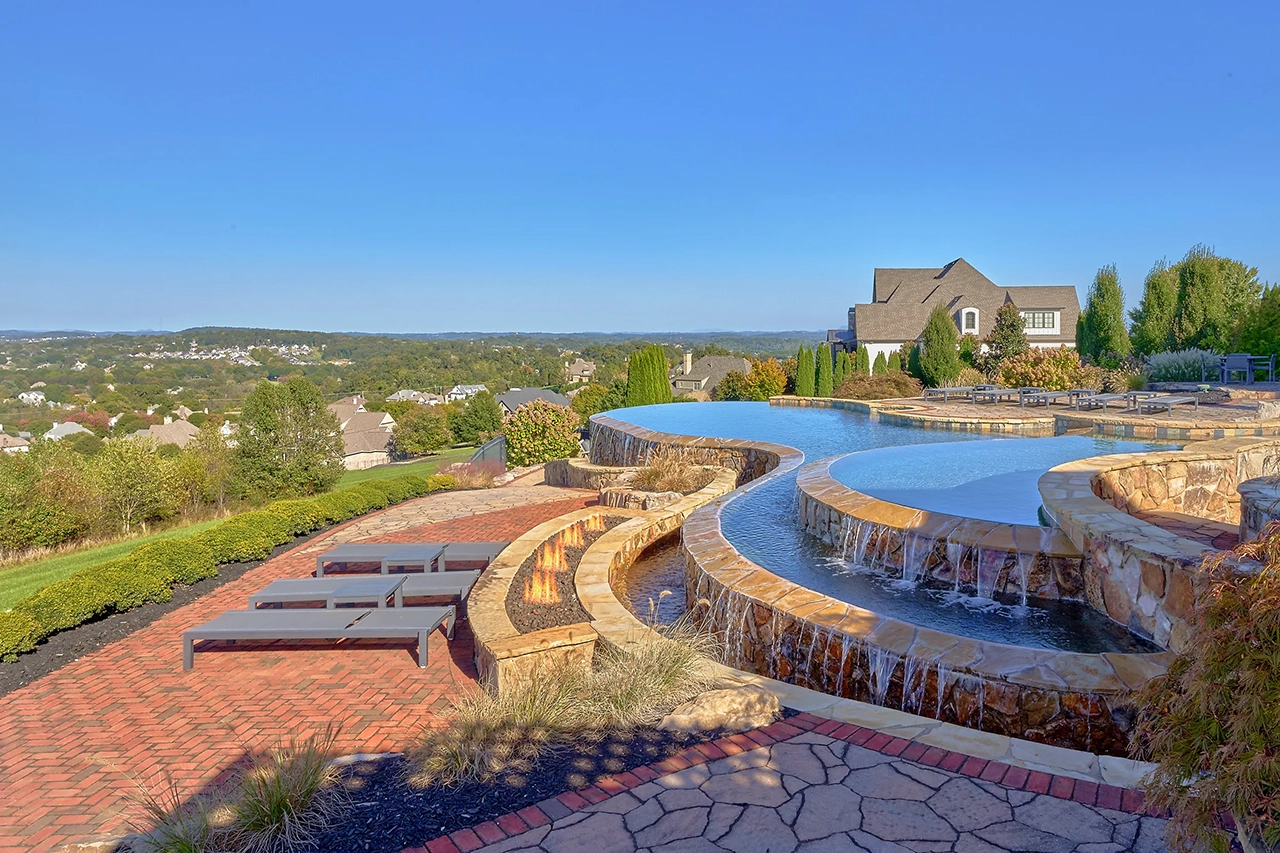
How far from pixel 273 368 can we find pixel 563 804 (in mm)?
128520

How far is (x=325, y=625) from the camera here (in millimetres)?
5898

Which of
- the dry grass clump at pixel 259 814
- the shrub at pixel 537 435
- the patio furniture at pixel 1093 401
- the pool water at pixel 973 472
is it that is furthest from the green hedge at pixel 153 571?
the patio furniture at pixel 1093 401

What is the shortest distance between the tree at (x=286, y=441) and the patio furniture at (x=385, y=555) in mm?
10728

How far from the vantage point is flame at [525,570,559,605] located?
252 inches

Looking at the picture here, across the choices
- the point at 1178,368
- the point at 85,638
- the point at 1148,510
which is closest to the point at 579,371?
the point at 1178,368

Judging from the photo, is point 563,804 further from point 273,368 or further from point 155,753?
point 273,368

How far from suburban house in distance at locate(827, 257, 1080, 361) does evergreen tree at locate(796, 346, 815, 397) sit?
1227cm

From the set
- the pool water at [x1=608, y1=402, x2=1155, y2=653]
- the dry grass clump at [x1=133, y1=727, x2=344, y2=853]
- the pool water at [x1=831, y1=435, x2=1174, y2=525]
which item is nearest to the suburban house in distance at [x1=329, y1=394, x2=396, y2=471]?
the pool water at [x1=608, y1=402, x2=1155, y2=653]

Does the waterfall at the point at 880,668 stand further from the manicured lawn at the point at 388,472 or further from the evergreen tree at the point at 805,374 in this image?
the evergreen tree at the point at 805,374

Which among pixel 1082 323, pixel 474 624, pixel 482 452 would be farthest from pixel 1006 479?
pixel 1082 323

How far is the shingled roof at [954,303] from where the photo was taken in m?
39.1

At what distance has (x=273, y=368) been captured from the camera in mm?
117000

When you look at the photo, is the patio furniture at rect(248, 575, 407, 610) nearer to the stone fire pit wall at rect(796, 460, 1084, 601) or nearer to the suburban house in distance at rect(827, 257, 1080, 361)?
the stone fire pit wall at rect(796, 460, 1084, 601)

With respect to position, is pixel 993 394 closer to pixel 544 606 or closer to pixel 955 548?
pixel 955 548
